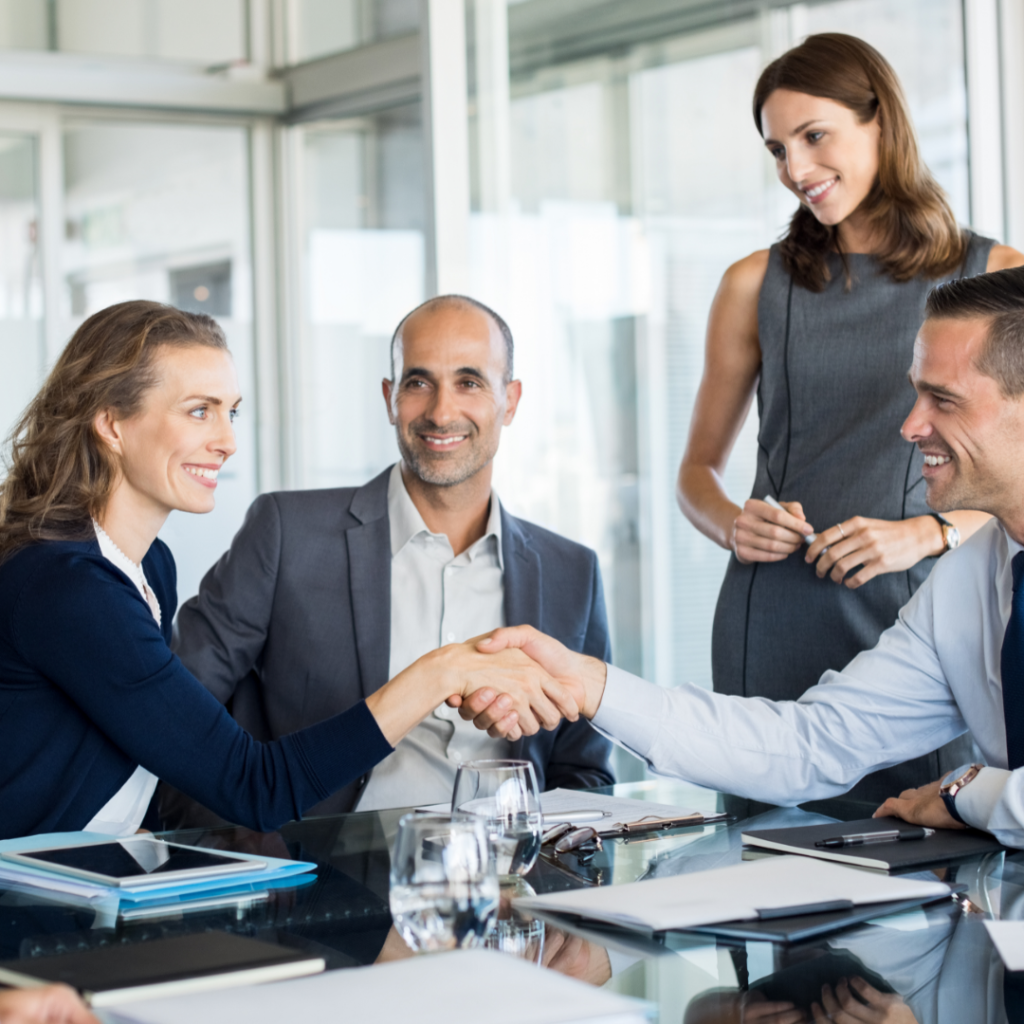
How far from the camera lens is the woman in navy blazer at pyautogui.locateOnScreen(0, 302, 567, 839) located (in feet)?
5.71

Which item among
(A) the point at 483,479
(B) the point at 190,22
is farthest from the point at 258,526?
(B) the point at 190,22

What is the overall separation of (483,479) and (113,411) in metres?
0.72

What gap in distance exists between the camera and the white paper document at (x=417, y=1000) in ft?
2.80

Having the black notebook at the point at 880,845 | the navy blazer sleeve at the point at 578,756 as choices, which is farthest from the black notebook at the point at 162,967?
the navy blazer sleeve at the point at 578,756

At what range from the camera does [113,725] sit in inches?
68.7

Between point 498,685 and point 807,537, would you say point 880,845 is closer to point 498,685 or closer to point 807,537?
point 498,685

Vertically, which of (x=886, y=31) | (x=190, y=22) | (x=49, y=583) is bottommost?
(x=49, y=583)

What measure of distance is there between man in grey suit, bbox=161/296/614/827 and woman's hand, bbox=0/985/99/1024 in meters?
1.34

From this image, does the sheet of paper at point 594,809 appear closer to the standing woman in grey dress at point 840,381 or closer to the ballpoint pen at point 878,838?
the ballpoint pen at point 878,838

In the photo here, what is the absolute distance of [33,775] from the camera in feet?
5.86

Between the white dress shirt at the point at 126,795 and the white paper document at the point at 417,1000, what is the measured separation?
3.10 feet

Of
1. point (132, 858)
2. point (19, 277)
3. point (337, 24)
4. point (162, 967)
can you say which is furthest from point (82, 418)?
point (337, 24)

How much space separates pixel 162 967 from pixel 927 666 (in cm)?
125

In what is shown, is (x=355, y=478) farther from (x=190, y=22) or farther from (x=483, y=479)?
(x=483, y=479)
